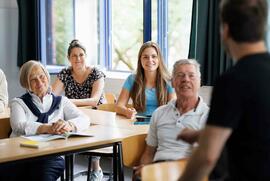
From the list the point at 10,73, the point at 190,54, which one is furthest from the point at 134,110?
the point at 10,73

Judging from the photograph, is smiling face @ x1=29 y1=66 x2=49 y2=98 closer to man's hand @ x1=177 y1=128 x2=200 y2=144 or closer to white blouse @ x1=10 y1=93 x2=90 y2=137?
white blouse @ x1=10 y1=93 x2=90 y2=137

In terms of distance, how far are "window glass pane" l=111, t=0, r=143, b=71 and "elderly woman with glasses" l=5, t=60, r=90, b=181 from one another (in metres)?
2.39

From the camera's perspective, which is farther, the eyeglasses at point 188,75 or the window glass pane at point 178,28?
the window glass pane at point 178,28

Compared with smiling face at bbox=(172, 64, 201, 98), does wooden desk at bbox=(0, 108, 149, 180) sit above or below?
below

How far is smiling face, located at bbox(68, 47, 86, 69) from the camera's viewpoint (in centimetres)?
467

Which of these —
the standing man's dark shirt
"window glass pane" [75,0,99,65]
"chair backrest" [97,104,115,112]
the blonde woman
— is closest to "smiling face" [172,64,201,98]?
the blonde woman

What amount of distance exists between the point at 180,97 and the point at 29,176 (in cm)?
113

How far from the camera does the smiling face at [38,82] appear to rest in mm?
3152

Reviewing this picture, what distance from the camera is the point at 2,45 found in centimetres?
658

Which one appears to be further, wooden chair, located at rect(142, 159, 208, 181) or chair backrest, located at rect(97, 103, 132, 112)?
chair backrest, located at rect(97, 103, 132, 112)

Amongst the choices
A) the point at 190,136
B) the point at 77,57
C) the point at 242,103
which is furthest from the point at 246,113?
the point at 77,57

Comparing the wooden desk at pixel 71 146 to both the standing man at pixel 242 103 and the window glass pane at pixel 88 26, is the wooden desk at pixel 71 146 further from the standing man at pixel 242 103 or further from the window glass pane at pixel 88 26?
the window glass pane at pixel 88 26

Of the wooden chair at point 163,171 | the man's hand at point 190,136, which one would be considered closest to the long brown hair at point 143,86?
the wooden chair at point 163,171

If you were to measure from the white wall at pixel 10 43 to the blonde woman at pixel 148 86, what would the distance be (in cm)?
310
